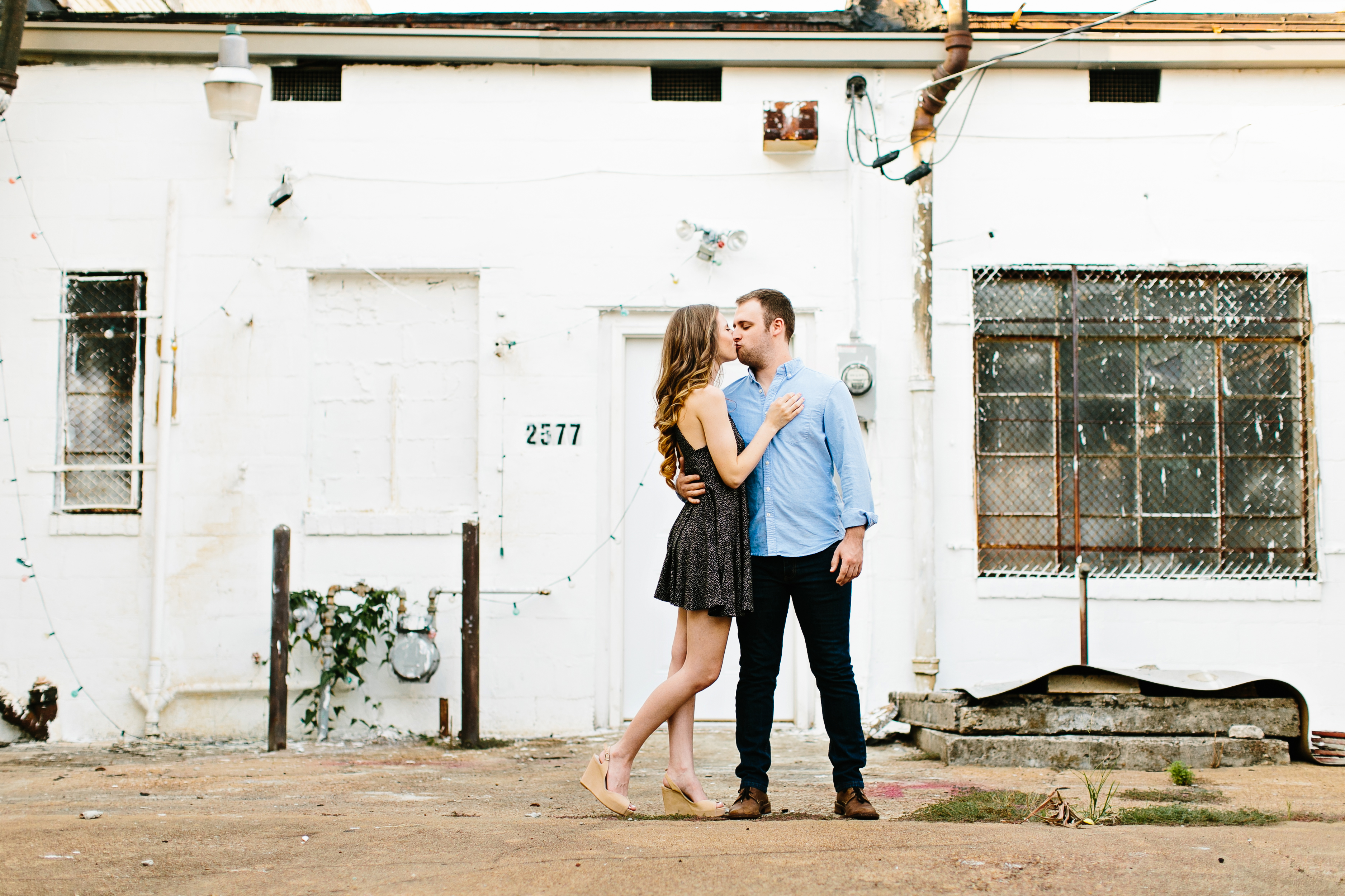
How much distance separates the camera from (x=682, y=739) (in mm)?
4285

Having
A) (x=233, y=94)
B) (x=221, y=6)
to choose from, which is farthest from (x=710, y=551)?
(x=221, y=6)

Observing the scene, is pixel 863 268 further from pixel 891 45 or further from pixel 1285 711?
pixel 1285 711

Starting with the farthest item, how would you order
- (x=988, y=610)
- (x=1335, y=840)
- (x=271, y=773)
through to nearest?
(x=988, y=610), (x=271, y=773), (x=1335, y=840)

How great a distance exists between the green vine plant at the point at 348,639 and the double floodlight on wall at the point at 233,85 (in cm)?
266

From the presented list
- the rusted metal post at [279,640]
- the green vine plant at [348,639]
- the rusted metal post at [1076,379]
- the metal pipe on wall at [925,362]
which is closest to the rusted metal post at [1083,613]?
the rusted metal post at [1076,379]

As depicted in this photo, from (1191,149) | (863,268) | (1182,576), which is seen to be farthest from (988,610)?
(1191,149)

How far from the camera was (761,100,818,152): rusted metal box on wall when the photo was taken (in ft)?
23.2

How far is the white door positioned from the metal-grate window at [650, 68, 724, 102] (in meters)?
1.45

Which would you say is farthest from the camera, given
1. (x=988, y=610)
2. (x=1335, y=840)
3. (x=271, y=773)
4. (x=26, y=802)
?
(x=988, y=610)

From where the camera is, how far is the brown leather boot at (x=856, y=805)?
4.12m

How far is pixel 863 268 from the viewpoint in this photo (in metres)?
7.16

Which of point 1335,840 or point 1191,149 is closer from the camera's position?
point 1335,840

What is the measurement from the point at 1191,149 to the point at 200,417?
19.5ft

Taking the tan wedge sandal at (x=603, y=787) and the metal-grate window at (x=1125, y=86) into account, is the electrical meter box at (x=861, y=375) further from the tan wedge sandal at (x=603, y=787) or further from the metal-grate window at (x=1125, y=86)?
the tan wedge sandal at (x=603, y=787)
